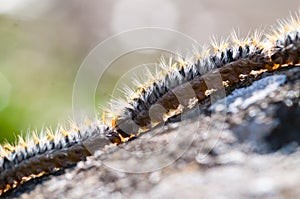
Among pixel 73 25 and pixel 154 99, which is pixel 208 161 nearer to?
pixel 154 99

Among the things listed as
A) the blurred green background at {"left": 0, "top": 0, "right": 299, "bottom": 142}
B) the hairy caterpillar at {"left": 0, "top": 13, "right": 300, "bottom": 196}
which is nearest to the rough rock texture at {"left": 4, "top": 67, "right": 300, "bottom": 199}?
the hairy caterpillar at {"left": 0, "top": 13, "right": 300, "bottom": 196}

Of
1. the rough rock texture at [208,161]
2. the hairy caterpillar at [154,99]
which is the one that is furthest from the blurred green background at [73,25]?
the rough rock texture at [208,161]

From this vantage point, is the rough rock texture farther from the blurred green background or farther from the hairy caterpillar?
the blurred green background

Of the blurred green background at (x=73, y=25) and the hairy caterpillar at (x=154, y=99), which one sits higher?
the blurred green background at (x=73, y=25)

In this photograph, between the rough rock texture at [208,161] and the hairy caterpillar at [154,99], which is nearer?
the rough rock texture at [208,161]

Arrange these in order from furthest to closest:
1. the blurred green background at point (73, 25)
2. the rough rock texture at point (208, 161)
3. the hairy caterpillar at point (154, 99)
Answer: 1. the blurred green background at point (73, 25)
2. the hairy caterpillar at point (154, 99)
3. the rough rock texture at point (208, 161)

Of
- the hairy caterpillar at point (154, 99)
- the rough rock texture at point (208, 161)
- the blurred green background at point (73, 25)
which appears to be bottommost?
the rough rock texture at point (208, 161)

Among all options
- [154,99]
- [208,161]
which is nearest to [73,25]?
[154,99]

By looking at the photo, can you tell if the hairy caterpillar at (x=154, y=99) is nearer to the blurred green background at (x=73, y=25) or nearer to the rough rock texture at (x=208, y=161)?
the rough rock texture at (x=208, y=161)
